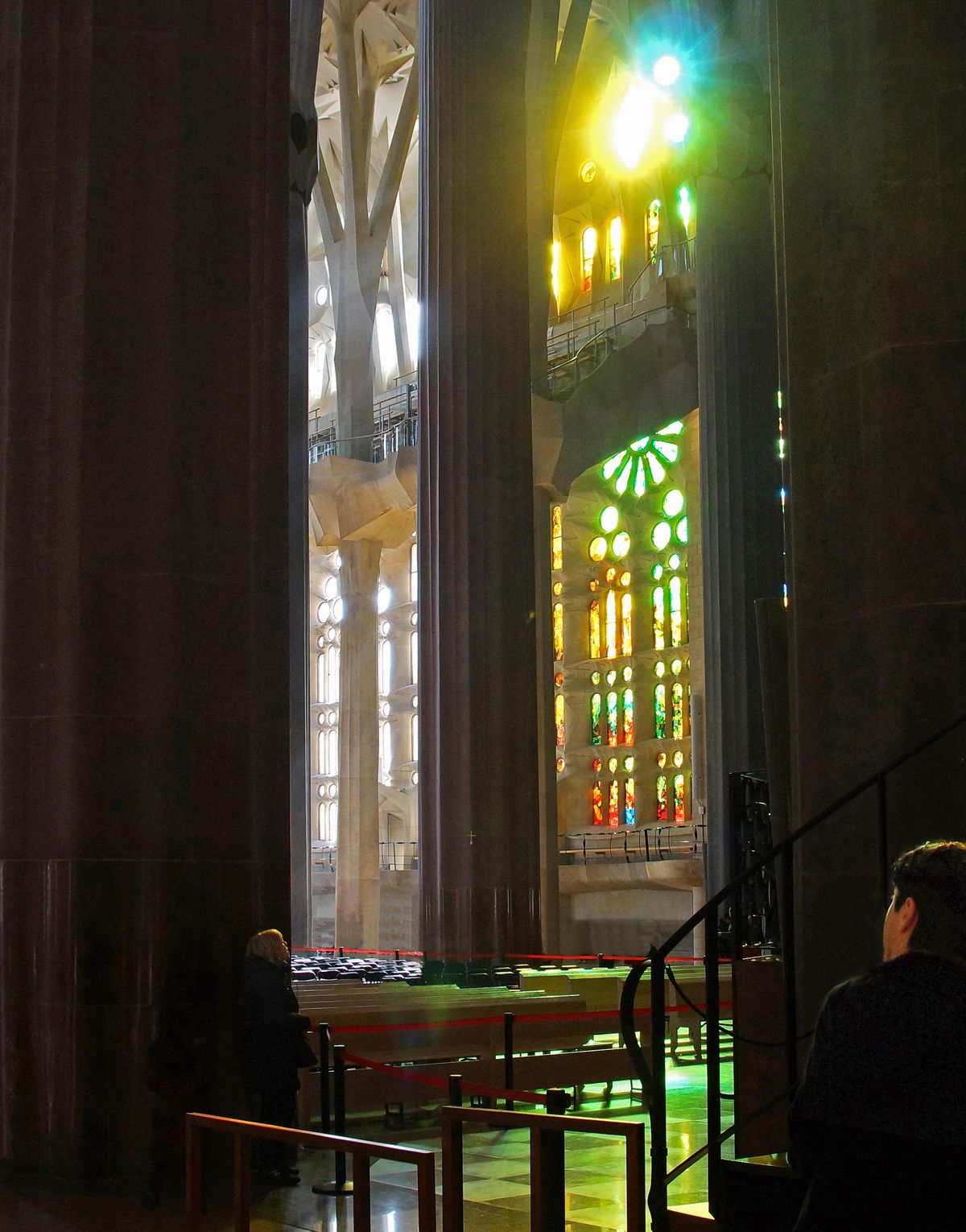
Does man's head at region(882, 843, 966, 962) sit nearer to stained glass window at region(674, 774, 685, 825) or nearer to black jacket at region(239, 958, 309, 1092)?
black jacket at region(239, 958, 309, 1092)

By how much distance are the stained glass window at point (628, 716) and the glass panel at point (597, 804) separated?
4.54ft

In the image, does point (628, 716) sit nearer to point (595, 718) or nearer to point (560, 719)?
point (595, 718)

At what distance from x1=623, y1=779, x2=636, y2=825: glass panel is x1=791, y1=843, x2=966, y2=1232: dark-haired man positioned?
31.6 metres

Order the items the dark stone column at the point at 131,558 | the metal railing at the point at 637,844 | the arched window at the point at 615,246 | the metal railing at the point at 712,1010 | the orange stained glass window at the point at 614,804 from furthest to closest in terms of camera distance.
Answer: the arched window at the point at 615,246 < the orange stained glass window at the point at 614,804 < the metal railing at the point at 637,844 < the dark stone column at the point at 131,558 < the metal railing at the point at 712,1010

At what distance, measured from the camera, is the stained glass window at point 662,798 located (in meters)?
33.8

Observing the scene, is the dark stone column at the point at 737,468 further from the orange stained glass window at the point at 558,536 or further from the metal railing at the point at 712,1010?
the orange stained glass window at the point at 558,536

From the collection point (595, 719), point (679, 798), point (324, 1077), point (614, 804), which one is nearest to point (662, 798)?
point (679, 798)

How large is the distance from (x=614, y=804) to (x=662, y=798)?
138 centimetres

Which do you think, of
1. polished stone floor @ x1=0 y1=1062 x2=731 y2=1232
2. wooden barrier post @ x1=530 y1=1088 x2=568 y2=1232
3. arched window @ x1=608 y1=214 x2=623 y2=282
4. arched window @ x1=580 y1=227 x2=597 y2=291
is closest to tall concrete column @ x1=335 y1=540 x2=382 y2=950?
arched window @ x1=580 y1=227 x2=597 y2=291

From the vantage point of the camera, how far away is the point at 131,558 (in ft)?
26.2

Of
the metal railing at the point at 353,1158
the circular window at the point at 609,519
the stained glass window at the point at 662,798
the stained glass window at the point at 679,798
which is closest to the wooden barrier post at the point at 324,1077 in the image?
the metal railing at the point at 353,1158

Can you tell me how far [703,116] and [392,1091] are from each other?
41.1ft

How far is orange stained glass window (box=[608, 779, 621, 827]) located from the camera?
114 feet

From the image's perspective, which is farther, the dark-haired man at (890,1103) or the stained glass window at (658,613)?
the stained glass window at (658,613)
